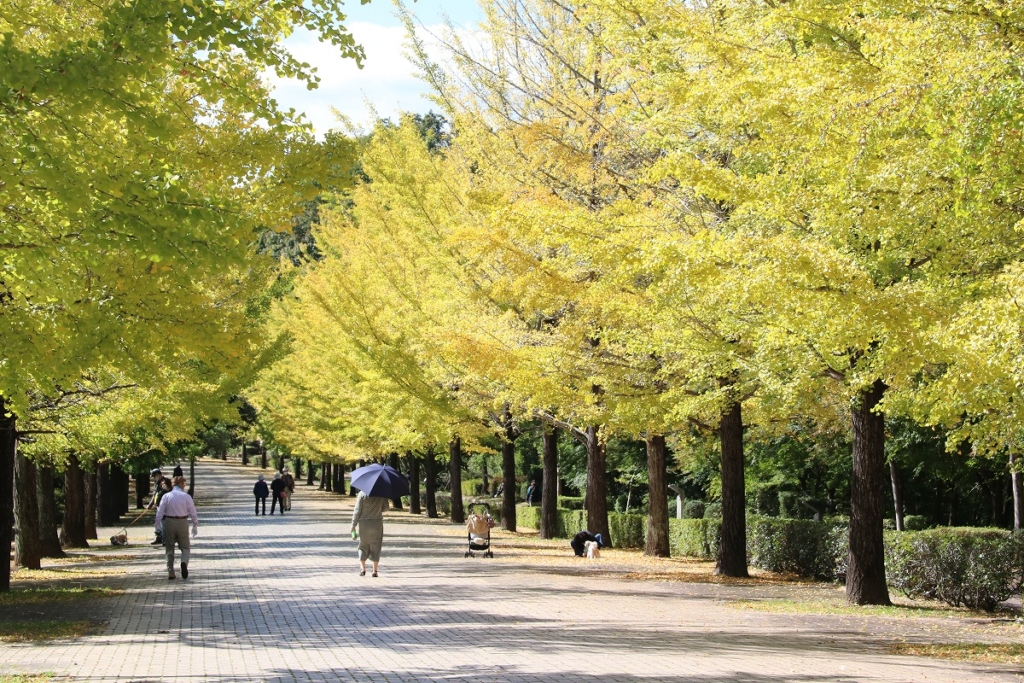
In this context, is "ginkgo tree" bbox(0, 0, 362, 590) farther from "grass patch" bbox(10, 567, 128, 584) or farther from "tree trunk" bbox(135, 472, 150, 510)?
"tree trunk" bbox(135, 472, 150, 510)

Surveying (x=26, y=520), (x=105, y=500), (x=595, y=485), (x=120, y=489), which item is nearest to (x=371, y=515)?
(x=26, y=520)

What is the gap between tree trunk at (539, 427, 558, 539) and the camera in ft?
89.3

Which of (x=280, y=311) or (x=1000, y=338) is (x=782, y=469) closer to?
(x=1000, y=338)

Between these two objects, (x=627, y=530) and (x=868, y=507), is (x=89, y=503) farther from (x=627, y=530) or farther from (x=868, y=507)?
(x=868, y=507)

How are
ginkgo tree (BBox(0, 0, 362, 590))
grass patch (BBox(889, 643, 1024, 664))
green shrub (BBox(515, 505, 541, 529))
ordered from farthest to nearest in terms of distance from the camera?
green shrub (BBox(515, 505, 541, 529))
grass patch (BBox(889, 643, 1024, 664))
ginkgo tree (BBox(0, 0, 362, 590))

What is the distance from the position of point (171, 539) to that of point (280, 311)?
129ft

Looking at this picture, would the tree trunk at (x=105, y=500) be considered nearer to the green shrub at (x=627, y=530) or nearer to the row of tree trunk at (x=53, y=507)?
the row of tree trunk at (x=53, y=507)

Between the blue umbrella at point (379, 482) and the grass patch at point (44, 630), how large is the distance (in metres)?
5.62

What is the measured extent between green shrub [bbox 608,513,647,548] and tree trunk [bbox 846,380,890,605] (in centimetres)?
1192

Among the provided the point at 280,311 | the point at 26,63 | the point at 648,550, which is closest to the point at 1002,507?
the point at 648,550

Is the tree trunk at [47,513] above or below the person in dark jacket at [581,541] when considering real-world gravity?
above

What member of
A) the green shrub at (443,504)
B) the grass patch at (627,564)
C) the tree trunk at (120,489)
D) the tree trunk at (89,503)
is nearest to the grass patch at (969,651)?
the grass patch at (627,564)

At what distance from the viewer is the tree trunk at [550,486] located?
27.2 m

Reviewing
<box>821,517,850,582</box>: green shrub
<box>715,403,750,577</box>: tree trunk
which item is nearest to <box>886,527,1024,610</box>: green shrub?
<box>821,517,850,582</box>: green shrub
